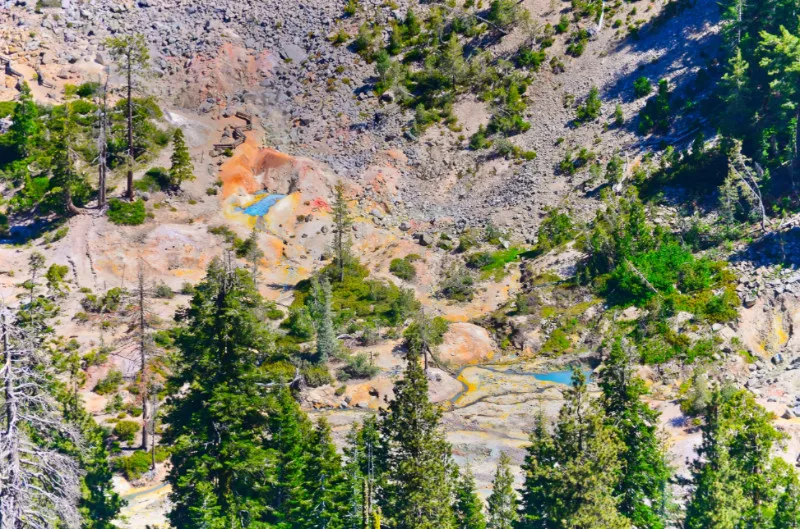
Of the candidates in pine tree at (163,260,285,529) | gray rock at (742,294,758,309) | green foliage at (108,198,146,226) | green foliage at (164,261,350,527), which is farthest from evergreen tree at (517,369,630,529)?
green foliage at (108,198,146,226)

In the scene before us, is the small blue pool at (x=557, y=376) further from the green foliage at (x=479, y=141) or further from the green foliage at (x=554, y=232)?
the green foliage at (x=479, y=141)

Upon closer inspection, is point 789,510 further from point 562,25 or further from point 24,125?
point 24,125

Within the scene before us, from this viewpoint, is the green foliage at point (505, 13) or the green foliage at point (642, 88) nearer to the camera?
the green foliage at point (642, 88)

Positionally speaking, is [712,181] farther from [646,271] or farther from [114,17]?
[114,17]

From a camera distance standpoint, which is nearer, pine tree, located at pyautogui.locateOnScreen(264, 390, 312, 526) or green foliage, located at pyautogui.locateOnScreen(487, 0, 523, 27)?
pine tree, located at pyautogui.locateOnScreen(264, 390, 312, 526)

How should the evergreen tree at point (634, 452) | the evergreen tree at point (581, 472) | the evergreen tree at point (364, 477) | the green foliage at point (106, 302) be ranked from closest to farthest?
the evergreen tree at point (581, 472)
the evergreen tree at point (364, 477)
the evergreen tree at point (634, 452)
the green foliage at point (106, 302)

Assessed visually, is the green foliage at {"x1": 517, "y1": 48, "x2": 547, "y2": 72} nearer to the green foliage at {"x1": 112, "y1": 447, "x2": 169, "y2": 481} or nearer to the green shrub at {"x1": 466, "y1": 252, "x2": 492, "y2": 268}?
the green shrub at {"x1": 466, "y1": 252, "x2": 492, "y2": 268}

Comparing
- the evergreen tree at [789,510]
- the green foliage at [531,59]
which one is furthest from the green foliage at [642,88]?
the evergreen tree at [789,510]
